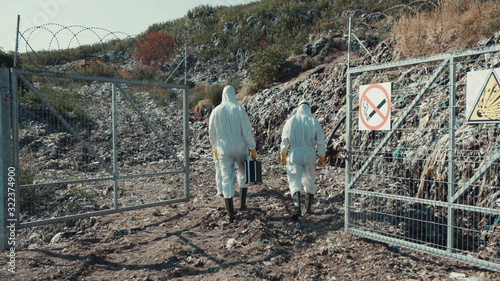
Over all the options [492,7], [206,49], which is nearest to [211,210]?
[492,7]

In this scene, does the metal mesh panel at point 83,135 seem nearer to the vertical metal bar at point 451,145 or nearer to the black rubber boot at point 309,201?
the black rubber boot at point 309,201

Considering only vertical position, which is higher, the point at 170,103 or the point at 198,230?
the point at 170,103

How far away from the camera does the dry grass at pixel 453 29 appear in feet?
25.5

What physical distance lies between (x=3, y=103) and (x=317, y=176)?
5809 millimetres

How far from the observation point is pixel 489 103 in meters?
3.12

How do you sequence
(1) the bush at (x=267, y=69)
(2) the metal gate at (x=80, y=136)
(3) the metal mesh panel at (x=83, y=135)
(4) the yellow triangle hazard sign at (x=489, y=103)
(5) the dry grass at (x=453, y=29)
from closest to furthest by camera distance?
1. (4) the yellow triangle hazard sign at (x=489, y=103)
2. (2) the metal gate at (x=80, y=136)
3. (3) the metal mesh panel at (x=83, y=135)
4. (5) the dry grass at (x=453, y=29)
5. (1) the bush at (x=267, y=69)

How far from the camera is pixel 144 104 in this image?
607cm

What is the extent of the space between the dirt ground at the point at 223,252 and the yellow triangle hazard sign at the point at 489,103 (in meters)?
1.48

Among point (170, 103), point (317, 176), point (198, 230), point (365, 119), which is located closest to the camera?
point (365, 119)

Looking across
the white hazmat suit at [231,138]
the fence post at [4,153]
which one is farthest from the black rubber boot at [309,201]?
the fence post at [4,153]

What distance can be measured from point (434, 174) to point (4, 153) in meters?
5.96

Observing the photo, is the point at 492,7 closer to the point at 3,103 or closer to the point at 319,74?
the point at 319,74

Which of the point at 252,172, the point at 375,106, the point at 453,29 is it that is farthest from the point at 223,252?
the point at 453,29

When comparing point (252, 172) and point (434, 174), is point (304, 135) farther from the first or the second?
point (434, 174)
